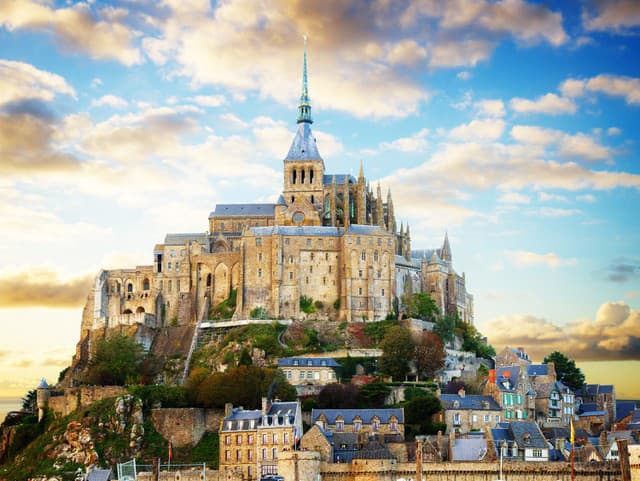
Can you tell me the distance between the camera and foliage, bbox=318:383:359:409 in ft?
274

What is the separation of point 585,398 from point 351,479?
3257cm

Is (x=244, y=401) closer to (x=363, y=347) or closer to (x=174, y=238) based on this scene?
(x=363, y=347)

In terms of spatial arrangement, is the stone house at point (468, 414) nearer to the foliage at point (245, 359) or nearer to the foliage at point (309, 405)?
the foliage at point (309, 405)

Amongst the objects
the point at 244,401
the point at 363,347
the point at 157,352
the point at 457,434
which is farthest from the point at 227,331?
the point at 457,434

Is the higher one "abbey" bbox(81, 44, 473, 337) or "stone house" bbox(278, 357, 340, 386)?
"abbey" bbox(81, 44, 473, 337)

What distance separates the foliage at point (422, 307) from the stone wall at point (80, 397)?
106ft

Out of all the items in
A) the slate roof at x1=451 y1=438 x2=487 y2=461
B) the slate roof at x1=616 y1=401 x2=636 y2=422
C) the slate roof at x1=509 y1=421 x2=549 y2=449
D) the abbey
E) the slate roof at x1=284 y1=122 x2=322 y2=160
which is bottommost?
the slate roof at x1=451 y1=438 x2=487 y2=461

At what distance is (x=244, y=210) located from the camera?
385 ft

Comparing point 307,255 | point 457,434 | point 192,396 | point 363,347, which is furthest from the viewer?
point 307,255

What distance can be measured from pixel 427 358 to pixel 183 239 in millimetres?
34045

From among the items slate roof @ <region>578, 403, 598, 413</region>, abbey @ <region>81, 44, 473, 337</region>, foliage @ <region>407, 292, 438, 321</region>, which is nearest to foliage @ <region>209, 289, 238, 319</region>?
abbey @ <region>81, 44, 473, 337</region>

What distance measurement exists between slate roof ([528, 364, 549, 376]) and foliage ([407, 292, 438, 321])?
13758mm

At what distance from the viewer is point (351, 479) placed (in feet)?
229

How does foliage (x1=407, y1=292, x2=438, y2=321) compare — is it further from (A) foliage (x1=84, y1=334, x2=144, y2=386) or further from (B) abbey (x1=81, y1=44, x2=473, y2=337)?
(A) foliage (x1=84, y1=334, x2=144, y2=386)
